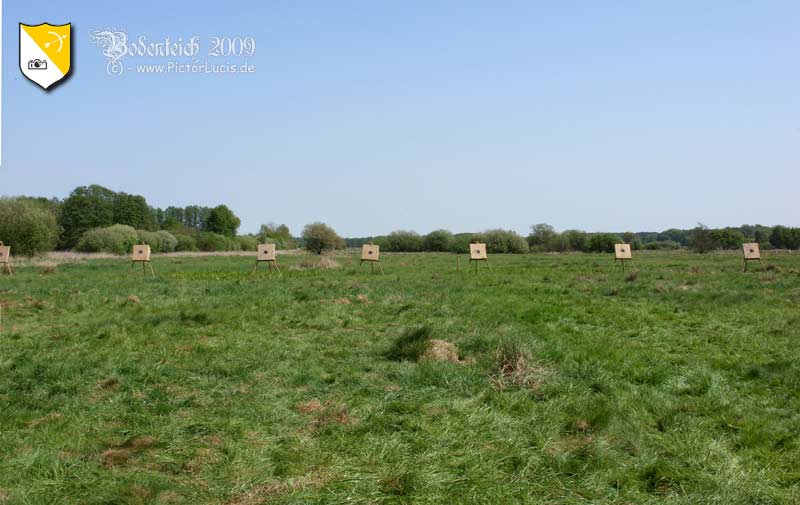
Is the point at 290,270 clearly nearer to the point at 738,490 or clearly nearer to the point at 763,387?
the point at 763,387

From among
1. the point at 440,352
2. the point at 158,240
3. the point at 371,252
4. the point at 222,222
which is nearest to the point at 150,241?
the point at 158,240

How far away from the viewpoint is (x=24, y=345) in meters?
8.23

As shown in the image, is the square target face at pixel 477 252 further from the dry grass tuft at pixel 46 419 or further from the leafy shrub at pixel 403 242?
the leafy shrub at pixel 403 242

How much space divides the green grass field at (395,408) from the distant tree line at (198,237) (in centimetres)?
3710

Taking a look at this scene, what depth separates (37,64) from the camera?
10320 millimetres

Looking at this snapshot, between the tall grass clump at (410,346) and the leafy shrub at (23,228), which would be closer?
the tall grass clump at (410,346)

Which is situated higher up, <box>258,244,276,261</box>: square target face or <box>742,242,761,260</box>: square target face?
<box>258,244,276,261</box>: square target face

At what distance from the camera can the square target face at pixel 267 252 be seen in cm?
2625

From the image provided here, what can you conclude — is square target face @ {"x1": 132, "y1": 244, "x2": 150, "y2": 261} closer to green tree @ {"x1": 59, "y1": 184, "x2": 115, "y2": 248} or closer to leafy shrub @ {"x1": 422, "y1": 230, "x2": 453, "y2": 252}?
leafy shrub @ {"x1": 422, "y1": 230, "x2": 453, "y2": 252}

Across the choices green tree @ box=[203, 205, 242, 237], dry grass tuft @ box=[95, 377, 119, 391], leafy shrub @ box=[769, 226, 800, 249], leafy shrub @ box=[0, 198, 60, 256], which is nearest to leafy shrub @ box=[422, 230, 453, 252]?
leafy shrub @ box=[769, 226, 800, 249]

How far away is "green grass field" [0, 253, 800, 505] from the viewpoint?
3758 mm

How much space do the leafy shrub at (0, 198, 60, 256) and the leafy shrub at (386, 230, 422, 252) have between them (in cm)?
3469

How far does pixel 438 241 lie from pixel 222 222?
5436 cm

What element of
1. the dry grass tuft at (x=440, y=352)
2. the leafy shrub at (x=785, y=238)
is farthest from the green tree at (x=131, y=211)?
the dry grass tuft at (x=440, y=352)
